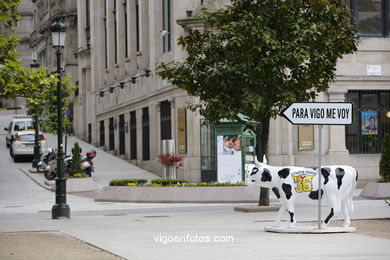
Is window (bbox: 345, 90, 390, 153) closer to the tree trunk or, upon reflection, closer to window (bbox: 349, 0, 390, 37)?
window (bbox: 349, 0, 390, 37)

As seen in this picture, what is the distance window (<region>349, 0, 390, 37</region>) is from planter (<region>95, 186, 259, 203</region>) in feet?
44.7

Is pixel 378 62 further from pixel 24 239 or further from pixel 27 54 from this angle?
pixel 27 54

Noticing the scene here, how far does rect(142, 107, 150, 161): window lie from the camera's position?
47.5 m

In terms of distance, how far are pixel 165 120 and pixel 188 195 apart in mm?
14972

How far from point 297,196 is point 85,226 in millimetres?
5359

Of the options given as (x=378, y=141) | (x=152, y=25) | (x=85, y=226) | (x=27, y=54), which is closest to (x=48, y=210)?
(x=85, y=226)

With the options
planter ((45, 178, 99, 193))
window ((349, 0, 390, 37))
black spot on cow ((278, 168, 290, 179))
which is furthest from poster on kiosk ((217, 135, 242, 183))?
black spot on cow ((278, 168, 290, 179))

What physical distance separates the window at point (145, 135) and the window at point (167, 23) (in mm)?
4884

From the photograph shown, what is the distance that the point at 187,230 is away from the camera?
60.1 feet

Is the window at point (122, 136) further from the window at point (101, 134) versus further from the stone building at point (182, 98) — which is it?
the window at point (101, 134)

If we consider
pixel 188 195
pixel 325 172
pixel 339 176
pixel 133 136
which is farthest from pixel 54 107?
pixel 339 176

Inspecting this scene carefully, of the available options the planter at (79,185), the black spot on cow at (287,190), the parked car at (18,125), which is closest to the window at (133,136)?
the parked car at (18,125)

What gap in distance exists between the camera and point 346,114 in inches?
661

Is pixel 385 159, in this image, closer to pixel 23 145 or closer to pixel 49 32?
pixel 23 145
